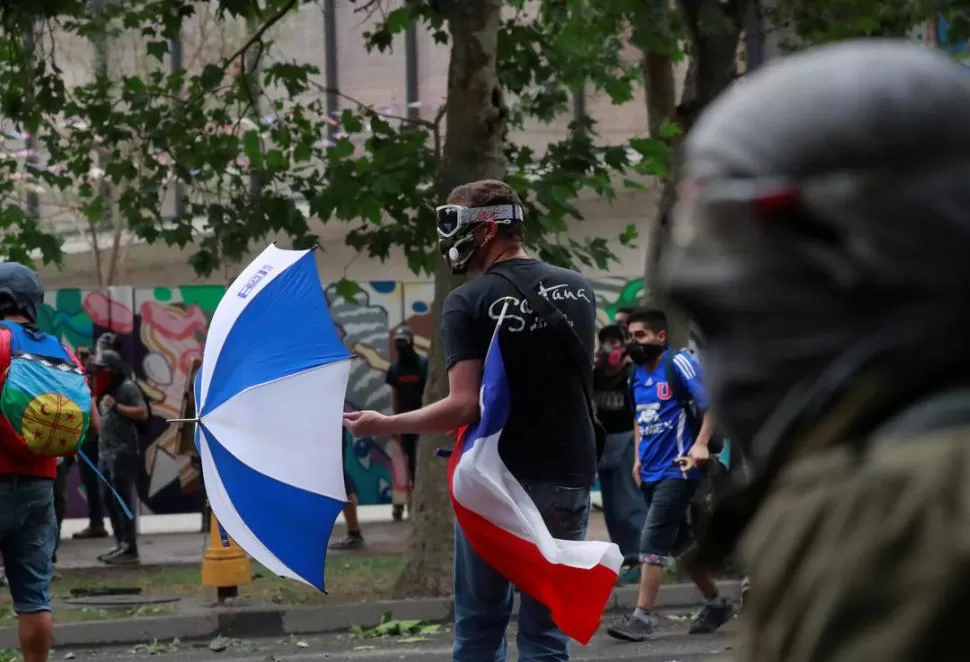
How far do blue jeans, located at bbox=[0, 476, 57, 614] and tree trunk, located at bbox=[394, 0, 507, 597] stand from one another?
12.5ft

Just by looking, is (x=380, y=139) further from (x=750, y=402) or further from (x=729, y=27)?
(x=750, y=402)

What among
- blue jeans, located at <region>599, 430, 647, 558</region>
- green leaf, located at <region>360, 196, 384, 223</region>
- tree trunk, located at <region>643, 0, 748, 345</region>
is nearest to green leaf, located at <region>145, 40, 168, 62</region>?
green leaf, located at <region>360, 196, 384, 223</region>

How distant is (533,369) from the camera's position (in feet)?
16.7

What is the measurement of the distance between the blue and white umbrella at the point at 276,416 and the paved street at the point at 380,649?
3.02 meters

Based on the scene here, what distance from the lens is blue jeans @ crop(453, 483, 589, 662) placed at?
507cm

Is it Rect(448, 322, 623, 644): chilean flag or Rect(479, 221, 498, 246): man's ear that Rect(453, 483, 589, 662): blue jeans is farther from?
Rect(479, 221, 498, 246): man's ear

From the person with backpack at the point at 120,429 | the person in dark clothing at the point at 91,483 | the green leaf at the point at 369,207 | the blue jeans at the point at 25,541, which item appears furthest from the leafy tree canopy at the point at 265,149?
the blue jeans at the point at 25,541

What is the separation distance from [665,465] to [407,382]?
243 inches

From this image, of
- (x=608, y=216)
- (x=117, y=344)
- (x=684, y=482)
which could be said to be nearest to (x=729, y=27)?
(x=684, y=482)

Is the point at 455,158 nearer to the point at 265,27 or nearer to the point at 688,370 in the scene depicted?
the point at 688,370

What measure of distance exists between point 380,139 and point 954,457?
10.2 metres

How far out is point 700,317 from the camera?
1491 mm

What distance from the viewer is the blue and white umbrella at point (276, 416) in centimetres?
538

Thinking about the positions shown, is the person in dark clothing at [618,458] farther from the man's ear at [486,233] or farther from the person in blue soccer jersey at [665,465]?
the man's ear at [486,233]
